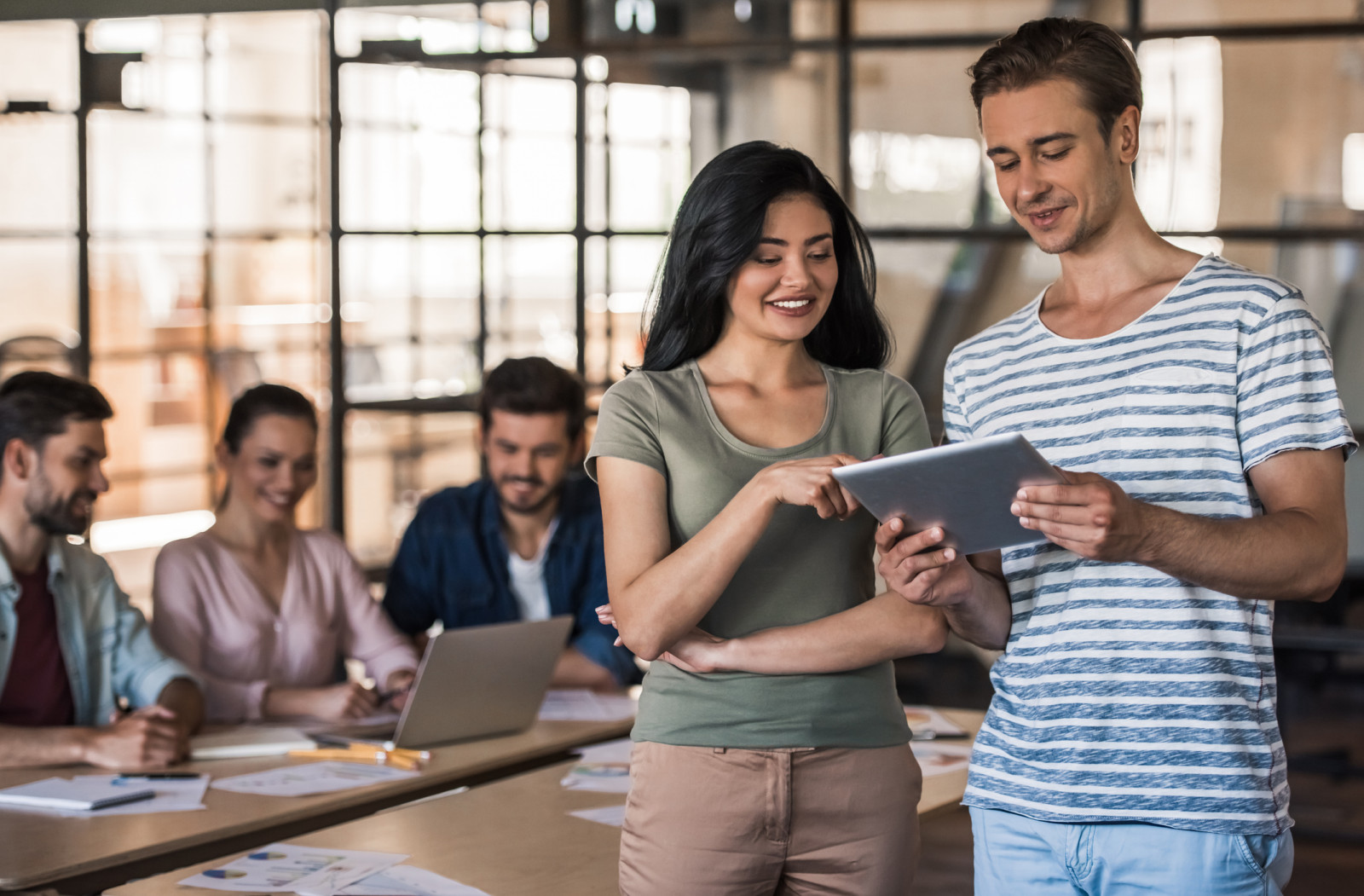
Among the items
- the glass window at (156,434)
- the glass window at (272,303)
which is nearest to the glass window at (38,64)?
the glass window at (272,303)

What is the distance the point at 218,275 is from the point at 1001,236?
Result: 8950 mm

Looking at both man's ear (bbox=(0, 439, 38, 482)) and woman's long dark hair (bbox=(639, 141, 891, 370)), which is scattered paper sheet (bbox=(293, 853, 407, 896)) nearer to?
woman's long dark hair (bbox=(639, 141, 891, 370))

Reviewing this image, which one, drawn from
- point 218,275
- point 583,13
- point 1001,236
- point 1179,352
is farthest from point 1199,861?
point 218,275

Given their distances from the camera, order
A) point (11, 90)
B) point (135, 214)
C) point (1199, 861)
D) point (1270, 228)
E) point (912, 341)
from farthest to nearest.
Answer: point (135, 214)
point (11, 90)
point (912, 341)
point (1270, 228)
point (1199, 861)

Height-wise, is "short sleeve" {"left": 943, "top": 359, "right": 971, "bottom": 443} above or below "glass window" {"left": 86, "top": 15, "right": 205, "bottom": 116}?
below

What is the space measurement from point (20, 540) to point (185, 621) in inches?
16.5

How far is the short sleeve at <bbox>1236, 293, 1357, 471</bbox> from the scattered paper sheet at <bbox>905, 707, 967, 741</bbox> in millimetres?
1510

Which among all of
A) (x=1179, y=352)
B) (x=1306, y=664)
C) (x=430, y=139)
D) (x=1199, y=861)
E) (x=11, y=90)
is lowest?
(x=1306, y=664)

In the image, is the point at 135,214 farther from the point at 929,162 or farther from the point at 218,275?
the point at 929,162

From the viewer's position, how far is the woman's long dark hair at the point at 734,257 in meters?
1.61

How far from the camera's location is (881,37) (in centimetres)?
421

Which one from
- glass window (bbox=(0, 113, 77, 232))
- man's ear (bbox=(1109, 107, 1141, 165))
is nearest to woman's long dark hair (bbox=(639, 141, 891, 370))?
man's ear (bbox=(1109, 107, 1141, 165))

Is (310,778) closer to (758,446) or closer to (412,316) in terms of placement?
(758,446)

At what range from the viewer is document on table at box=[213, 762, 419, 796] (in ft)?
7.81
